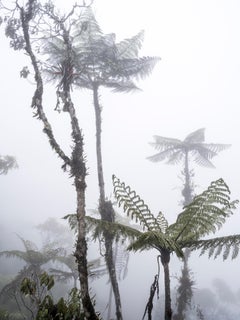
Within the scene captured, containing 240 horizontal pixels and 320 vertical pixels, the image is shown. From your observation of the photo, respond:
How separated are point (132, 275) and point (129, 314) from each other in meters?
26.4

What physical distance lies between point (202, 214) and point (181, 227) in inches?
21.0

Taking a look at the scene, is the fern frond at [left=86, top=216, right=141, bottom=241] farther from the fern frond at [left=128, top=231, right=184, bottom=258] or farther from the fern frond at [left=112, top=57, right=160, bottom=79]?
the fern frond at [left=112, top=57, right=160, bottom=79]

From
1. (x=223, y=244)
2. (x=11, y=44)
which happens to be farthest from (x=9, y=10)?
(x=223, y=244)

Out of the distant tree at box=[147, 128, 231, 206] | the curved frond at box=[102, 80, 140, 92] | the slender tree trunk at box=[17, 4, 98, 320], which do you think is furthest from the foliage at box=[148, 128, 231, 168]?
the slender tree trunk at box=[17, 4, 98, 320]

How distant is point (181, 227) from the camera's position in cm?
644

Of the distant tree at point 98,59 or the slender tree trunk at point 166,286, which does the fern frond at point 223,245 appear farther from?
the distant tree at point 98,59

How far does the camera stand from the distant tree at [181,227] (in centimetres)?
578

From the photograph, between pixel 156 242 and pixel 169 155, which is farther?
pixel 169 155

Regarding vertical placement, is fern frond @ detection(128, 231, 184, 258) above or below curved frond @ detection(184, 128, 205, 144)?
below

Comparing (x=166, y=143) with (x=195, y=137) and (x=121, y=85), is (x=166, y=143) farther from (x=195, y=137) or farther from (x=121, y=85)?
(x=121, y=85)

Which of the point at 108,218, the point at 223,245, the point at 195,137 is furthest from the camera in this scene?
the point at 195,137

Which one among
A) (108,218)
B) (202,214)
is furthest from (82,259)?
(108,218)

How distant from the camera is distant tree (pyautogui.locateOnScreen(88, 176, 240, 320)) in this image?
5.78 metres

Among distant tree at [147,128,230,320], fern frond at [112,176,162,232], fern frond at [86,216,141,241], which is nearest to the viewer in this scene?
fern frond at [112,176,162,232]
